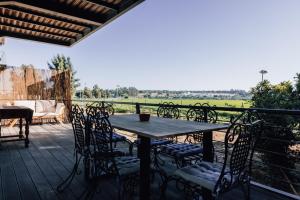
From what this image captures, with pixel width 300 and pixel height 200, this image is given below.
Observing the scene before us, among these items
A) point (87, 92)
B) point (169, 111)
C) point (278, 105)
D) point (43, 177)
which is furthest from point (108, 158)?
point (87, 92)

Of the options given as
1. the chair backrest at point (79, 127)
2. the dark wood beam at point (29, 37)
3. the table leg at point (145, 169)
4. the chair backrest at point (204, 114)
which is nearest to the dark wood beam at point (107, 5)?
the chair backrest at point (79, 127)

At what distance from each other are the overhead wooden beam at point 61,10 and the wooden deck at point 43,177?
221 cm

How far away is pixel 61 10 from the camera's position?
3.21 meters

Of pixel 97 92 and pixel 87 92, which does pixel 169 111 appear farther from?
pixel 97 92

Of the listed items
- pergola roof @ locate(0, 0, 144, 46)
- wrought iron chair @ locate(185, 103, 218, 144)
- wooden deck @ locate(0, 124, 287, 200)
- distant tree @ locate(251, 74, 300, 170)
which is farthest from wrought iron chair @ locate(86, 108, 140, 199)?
distant tree @ locate(251, 74, 300, 170)

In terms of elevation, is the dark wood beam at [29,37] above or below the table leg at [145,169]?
above

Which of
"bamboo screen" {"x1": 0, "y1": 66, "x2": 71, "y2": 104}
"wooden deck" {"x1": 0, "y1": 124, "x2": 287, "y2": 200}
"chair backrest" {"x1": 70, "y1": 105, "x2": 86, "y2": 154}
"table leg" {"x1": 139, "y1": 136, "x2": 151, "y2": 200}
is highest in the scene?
"bamboo screen" {"x1": 0, "y1": 66, "x2": 71, "y2": 104}

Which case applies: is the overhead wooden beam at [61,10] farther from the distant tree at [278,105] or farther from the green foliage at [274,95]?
the green foliage at [274,95]

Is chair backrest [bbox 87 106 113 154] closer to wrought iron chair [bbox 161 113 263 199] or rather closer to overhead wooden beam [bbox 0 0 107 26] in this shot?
wrought iron chair [bbox 161 113 263 199]

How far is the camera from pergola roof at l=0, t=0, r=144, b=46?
3.11 m

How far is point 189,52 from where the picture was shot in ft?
133

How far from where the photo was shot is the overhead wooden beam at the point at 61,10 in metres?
2.98

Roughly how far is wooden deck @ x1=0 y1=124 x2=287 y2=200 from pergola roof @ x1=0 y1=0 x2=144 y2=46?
2.21 meters

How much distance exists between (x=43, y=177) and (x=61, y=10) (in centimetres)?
228
